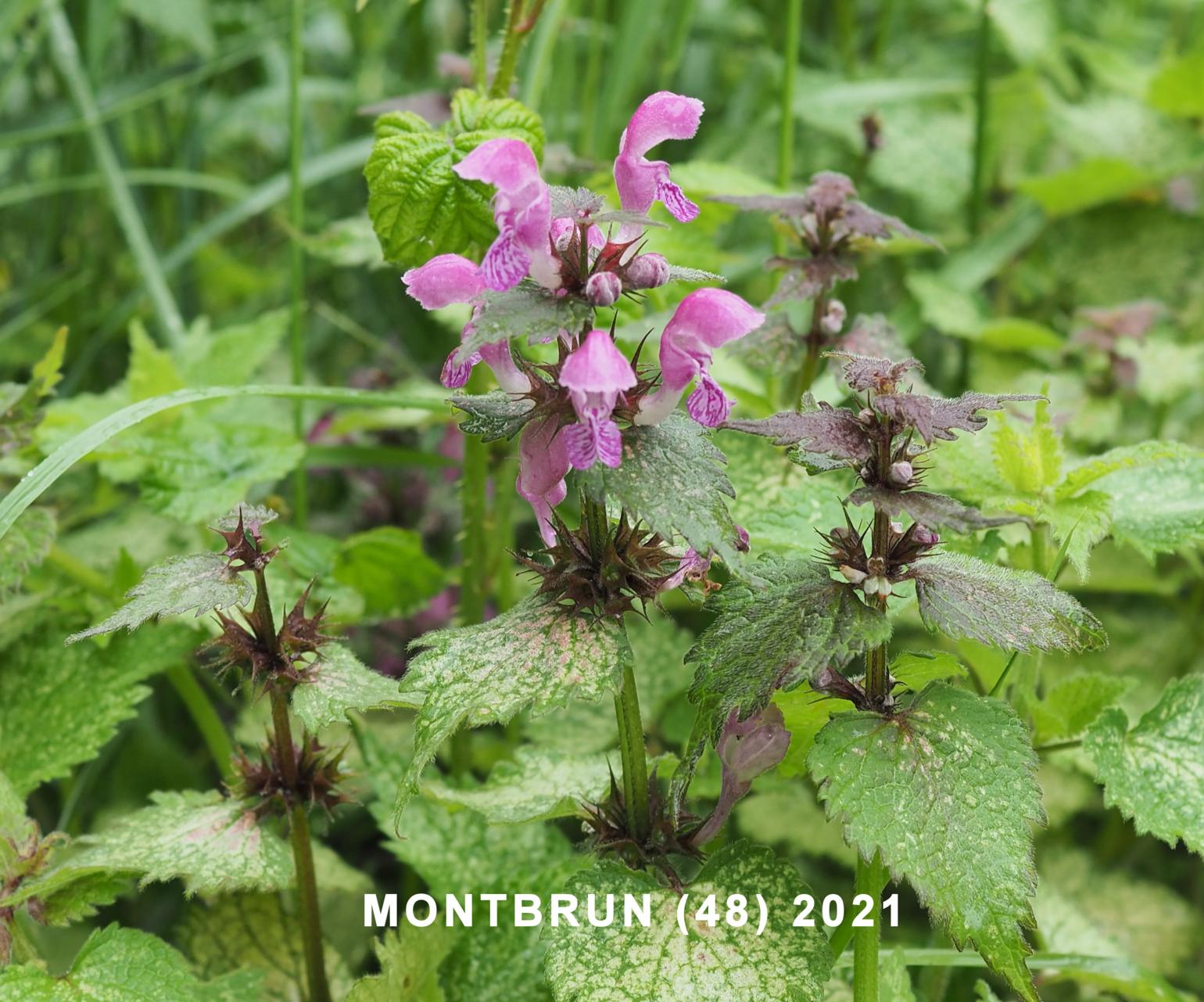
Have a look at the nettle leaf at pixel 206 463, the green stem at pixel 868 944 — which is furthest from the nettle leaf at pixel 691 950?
the nettle leaf at pixel 206 463

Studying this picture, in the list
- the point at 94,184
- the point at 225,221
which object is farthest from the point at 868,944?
the point at 94,184

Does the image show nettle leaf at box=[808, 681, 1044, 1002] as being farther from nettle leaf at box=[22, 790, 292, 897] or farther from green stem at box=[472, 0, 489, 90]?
green stem at box=[472, 0, 489, 90]

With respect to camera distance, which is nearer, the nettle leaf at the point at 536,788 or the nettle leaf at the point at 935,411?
the nettle leaf at the point at 935,411

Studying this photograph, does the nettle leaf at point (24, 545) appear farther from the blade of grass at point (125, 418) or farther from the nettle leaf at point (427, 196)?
the nettle leaf at point (427, 196)

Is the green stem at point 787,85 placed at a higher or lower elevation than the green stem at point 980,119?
lower

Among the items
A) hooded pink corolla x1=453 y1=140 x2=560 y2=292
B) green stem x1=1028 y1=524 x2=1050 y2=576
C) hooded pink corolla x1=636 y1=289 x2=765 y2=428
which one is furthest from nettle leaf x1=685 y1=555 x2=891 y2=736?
green stem x1=1028 y1=524 x2=1050 y2=576

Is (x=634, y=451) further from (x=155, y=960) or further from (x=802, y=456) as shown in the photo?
(x=155, y=960)
